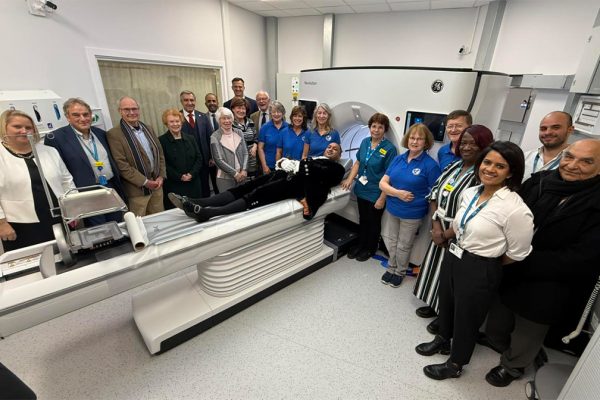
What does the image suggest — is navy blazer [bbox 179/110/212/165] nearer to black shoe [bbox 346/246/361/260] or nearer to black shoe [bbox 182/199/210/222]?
black shoe [bbox 182/199/210/222]

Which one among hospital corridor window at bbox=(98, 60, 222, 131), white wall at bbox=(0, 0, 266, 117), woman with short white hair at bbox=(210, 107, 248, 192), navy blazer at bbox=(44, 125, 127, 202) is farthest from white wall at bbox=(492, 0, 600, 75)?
navy blazer at bbox=(44, 125, 127, 202)

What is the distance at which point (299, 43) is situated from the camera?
15.7ft

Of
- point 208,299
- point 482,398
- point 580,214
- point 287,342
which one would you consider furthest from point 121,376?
point 580,214

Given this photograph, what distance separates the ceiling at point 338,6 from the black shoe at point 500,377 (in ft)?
12.4

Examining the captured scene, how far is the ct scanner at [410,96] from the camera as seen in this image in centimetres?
197

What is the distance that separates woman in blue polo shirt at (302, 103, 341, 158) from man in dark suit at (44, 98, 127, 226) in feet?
5.55

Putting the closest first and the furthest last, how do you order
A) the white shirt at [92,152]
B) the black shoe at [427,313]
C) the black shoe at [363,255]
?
1. the black shoe at [427,313]
2. the white shirt at [92,152]
3. the black shoe at [363,255]

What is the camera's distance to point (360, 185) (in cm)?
238

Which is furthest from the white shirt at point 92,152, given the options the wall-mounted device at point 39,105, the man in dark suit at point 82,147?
the wall-mounted device at point 39,105

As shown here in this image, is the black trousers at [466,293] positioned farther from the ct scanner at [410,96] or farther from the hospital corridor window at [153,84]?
the hospital corridor window at [153,84]

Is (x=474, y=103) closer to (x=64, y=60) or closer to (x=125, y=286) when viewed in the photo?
(x=125, y=286)

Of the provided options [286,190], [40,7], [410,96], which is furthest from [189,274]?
[40,7]

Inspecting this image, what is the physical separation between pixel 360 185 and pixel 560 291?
1400mm

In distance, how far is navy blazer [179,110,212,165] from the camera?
2.93 metres
